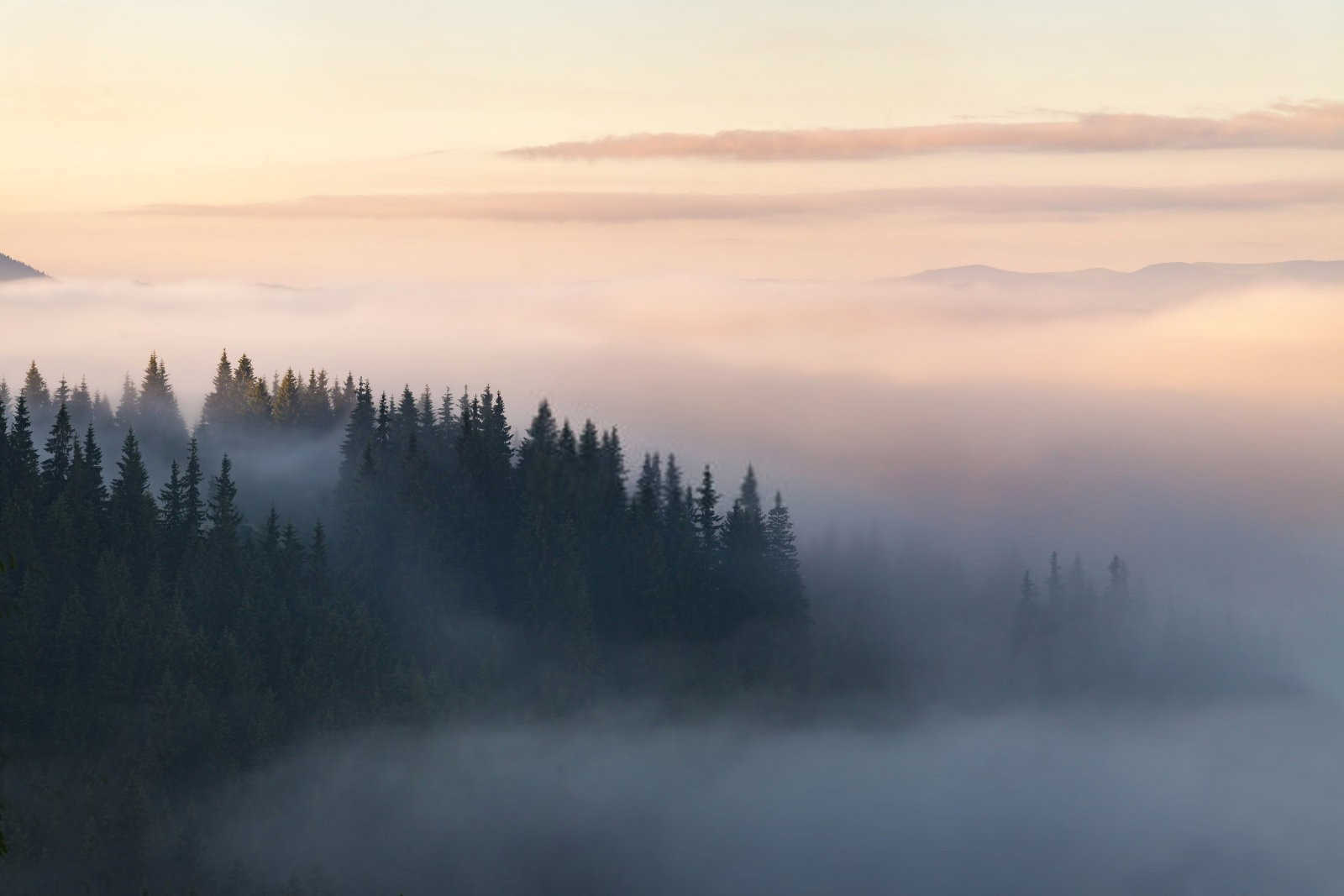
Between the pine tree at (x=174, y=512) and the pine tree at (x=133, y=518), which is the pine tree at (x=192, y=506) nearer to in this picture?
the pine tree at (x=174, y=512)

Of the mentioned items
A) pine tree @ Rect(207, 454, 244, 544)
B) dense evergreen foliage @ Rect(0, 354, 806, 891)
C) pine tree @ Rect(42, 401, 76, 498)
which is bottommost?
dense evergreen foliage @ Rect(0, 354, 806, 891)

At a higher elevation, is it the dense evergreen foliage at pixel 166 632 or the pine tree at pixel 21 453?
the pine tree at pixel 21 453

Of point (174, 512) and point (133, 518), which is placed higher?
point (174, 512)

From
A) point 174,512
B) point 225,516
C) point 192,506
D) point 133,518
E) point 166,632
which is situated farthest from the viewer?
point 192,506


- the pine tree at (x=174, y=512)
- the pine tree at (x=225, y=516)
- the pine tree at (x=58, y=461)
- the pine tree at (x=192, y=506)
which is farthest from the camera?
the pine tree at (x=192, y=506)

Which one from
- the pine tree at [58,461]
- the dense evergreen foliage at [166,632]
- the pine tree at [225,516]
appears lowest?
the dense evergreen foliage at [166,632]

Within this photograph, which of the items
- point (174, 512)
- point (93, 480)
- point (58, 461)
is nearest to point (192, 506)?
point (174, 512)

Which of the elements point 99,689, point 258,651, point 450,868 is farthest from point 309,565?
point 450,868

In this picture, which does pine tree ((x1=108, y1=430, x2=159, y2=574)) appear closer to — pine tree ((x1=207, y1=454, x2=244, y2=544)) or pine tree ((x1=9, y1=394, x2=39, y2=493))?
pine tree ((x1=207, y1=454, x2=244, y2=544))

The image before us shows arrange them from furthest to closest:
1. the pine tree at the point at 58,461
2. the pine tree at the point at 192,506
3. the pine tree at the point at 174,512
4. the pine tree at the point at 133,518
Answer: the pine tree at the point at 192,506, the pine tree at the point at 174,512, the pine tree at the point at 58,461, the pine tree at the point at 133,518

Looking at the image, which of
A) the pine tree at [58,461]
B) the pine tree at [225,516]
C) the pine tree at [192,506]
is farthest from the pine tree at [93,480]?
the pine tree at [225,516]

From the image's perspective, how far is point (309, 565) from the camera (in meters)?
182

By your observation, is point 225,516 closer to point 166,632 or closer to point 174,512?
point 174,512

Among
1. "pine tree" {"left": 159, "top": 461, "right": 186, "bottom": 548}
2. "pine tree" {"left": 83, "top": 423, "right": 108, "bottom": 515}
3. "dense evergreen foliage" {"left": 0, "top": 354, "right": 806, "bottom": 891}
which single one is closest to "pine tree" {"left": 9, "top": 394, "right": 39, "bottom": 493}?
"dense evergreen foliage" {"left": 0, "top": 354, "right": 806, "bottom": 891}
